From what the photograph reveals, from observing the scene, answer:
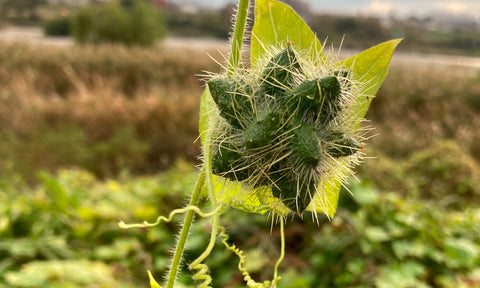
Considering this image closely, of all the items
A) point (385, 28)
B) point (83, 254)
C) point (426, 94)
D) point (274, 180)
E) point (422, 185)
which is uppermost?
point (385, 28)

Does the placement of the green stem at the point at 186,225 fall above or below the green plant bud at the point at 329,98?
below

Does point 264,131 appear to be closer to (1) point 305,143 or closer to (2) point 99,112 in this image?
(1) point 305,143

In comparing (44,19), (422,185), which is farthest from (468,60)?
(44,19)

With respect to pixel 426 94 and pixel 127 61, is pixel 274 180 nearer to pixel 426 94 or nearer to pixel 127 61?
pixel 426 94

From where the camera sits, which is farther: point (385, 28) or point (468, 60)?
point (468, 60)

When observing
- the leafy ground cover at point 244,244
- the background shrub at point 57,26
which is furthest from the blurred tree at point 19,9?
the leafy ground cover at point 244,244

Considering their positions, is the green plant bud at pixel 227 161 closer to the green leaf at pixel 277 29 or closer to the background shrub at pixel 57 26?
the green leaf at pixel 277 29

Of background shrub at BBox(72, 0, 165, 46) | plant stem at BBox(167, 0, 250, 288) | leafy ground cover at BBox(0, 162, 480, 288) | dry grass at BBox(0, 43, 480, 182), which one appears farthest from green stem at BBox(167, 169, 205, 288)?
background shrub at BBox(72, 0, 165, 46)

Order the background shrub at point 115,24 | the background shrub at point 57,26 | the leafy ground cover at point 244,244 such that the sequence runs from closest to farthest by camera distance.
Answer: the leafy ground cover at point 244,244 < the background shrub at point 115,24 < the background shrub at point 57,26
